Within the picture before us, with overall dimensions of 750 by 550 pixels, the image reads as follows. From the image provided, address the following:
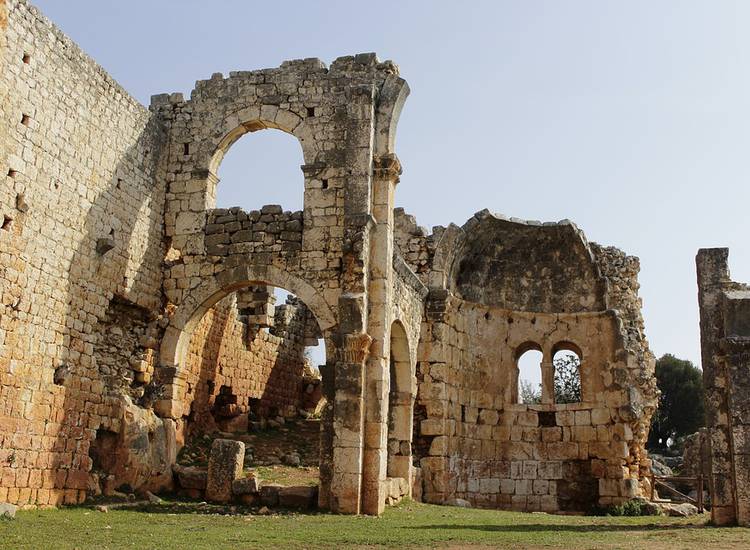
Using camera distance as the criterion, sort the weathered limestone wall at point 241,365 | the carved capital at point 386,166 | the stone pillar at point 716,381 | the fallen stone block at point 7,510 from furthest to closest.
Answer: the weathered limestone wall at point 241,365, the carved capital at point 386,166, the stone pillar at point 716,381, the fallen stone block at point 7,510

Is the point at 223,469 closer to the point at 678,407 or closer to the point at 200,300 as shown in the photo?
the point at 200,300

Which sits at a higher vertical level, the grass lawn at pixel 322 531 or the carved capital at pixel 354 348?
the carved capital at pixel 354 348

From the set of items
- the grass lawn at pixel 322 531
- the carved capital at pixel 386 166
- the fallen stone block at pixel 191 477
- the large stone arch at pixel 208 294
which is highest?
the carved capital at pixel 386 166

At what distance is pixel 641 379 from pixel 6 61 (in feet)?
50.2

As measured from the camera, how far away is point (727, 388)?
12562 millimetres

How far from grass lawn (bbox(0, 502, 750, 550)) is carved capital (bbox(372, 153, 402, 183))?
6.10 metres

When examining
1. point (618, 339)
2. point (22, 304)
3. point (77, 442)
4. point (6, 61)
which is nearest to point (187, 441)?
point (77, 442)

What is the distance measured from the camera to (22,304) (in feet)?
40.9

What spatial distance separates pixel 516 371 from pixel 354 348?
26.3 ft

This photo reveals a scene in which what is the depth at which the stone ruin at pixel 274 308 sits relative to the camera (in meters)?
13.0

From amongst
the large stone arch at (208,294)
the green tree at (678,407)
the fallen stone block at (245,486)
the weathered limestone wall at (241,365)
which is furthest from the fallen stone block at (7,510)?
the green tree at (678,407)

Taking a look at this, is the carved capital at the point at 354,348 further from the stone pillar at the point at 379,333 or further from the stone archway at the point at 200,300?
the stone archway at the point at 200,300

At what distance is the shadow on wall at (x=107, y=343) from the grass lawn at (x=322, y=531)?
103 cm

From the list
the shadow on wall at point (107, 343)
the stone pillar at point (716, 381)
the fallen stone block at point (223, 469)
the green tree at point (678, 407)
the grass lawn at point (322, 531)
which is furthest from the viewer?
the green tree at point (678, 407)
